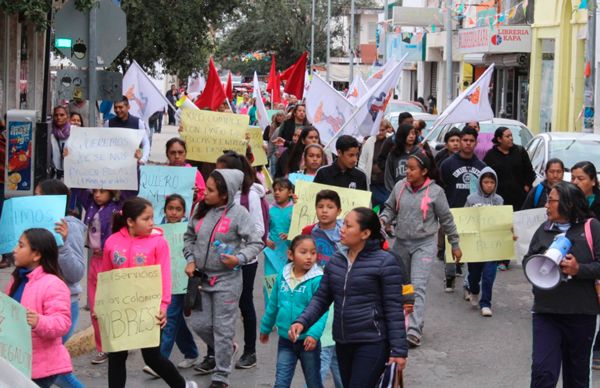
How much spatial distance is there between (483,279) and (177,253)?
3749 millimetres

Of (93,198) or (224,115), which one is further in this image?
(224,115)

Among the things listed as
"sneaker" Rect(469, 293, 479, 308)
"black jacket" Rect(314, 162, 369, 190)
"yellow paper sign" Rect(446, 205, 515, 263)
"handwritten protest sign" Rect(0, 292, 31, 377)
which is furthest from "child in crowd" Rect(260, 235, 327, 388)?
"sneaker" Rect(469, 293, 479, 308)

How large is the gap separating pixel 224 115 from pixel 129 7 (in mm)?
11639

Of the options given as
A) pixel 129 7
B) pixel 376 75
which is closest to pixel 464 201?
pixel 376 75

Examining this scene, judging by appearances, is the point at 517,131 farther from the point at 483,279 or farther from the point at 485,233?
the point at 485,233

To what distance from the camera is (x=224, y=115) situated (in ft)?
39.5

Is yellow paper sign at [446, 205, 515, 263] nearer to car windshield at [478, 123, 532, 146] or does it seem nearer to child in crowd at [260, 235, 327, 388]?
child in crowd at [260, 235, 327, 388]

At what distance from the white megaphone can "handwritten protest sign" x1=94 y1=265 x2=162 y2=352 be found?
222cm

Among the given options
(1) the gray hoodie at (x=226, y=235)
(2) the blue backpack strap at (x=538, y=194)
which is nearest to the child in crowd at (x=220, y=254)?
(1) the gray hoodie at (x=226, y=235)

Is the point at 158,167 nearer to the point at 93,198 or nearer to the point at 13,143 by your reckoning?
the point at 93,198

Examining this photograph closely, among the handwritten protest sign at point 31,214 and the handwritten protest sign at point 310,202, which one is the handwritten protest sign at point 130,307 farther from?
the handwritten protest sign at point 310,202

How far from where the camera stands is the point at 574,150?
606 inches

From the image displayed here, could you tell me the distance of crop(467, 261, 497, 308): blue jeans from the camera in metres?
11.1

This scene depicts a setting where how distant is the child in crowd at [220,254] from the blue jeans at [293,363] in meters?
0.87
